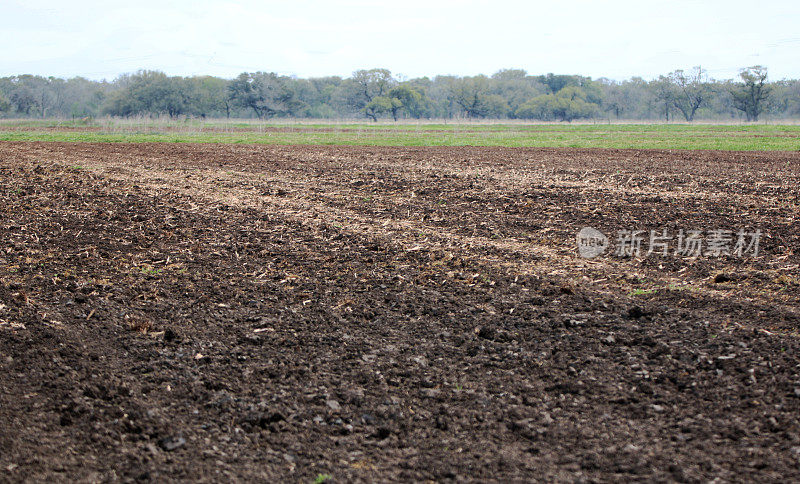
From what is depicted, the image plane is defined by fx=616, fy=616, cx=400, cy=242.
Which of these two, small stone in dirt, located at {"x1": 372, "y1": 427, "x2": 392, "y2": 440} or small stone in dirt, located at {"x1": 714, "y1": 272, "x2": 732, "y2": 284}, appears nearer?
small stone in dirt, located at {"x1": 372, "y1": 427, "x2": 392, "y2": 440}

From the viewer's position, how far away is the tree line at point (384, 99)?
90250 mm

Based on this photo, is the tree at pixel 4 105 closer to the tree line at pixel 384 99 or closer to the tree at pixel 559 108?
the tree line at pixel 384 99

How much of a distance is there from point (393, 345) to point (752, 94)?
98400 millimetres

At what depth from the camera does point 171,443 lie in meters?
3.59

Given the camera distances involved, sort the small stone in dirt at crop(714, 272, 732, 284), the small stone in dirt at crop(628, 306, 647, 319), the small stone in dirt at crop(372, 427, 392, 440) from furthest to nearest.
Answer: the small stone in dirt at crop(714, 272, 732, 284) → the small stone in dirt at crop(628, 306, 647, 319) → the small stone in dirt at crop(372, 427, 392, 440)

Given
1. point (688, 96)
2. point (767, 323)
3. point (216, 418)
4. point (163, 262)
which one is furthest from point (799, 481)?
point (688, 96)

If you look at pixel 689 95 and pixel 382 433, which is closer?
pixel 382 433

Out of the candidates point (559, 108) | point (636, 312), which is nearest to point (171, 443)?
point (636, 312)

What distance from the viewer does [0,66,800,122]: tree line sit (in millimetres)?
90250

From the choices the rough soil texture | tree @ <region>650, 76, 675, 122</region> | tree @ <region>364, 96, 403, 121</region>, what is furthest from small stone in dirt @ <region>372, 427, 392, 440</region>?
tree @ <region>650, 76, 675, 122</region>

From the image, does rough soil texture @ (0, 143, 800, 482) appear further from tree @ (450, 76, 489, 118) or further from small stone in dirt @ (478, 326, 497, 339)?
tree @ (450, 76, 489, 118)

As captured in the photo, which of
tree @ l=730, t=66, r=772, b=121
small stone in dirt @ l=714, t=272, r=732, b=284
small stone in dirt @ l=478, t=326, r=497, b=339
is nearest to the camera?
small stone in dirt @ l=478, t=326, r=497, b=339

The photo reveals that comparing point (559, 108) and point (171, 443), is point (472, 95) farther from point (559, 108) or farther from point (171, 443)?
point (171, 443)

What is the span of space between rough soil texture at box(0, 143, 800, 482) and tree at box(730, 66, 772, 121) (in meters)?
90.5
